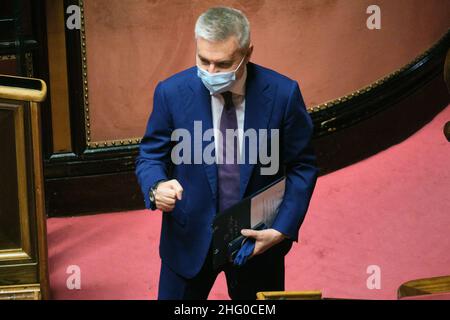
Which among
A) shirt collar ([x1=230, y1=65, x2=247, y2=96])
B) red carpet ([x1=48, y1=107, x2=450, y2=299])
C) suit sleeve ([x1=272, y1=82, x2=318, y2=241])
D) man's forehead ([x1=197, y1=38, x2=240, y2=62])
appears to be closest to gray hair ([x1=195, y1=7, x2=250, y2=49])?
man's forehead ([x1=197, y1=38, x2=240, y2=62])

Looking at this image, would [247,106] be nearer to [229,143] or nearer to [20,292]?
[229,143]

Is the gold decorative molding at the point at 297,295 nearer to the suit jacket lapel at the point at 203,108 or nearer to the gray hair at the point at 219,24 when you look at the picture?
the suit jacket lapel at the point at 203,108

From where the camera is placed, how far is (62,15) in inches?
164

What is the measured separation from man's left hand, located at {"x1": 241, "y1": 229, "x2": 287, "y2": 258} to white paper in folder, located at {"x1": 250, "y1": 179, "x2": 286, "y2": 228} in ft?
0.08

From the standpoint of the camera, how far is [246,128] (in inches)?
101

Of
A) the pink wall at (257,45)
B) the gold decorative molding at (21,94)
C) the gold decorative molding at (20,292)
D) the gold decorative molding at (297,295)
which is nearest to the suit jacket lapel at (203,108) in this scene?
the gold decorative molding at (297,295)

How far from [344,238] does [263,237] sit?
1495 millimetres

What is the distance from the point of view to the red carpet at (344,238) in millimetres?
3773

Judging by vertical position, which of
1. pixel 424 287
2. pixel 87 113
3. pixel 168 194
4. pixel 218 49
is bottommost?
pixel 424 287

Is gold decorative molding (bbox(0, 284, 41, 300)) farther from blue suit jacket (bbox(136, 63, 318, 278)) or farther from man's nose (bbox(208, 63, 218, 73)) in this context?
man's nose (bbox(208, 63, 218, 73))

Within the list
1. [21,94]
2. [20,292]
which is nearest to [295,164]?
[21,94]

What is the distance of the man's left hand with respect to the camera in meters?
2.58

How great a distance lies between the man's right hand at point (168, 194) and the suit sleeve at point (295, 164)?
0.30 metres
